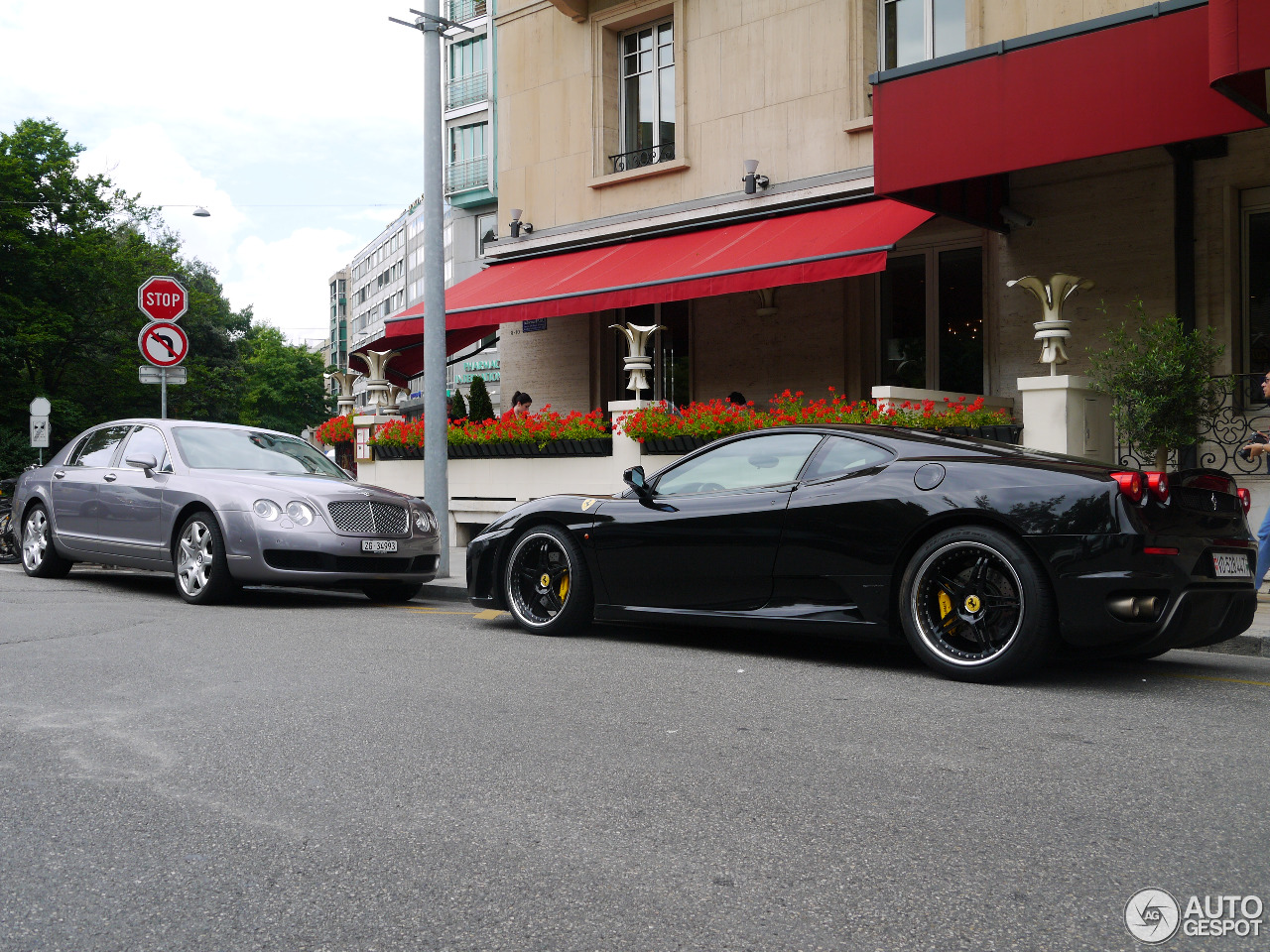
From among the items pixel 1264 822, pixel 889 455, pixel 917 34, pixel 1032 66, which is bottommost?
pixel 1264 822

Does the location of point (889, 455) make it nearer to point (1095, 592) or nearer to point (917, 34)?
point (1095, 592)

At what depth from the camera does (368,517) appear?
9.59 m

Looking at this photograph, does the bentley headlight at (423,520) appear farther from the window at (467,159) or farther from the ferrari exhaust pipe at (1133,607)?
the window at (467,159)

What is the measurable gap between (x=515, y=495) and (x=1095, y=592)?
961 centimetres

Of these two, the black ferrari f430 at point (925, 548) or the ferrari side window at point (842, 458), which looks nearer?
the black ferrari f430 at point (925, 548)

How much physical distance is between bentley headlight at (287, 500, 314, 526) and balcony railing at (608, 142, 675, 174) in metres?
8.87

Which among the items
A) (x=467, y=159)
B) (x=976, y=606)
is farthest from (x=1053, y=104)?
(x=467, y=159)

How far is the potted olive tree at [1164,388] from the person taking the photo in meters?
9.79

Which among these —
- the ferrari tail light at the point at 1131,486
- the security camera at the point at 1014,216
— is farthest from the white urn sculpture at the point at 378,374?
the ferrari tail light at the point at 1131,486

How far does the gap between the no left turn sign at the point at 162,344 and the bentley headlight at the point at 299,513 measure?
5.56 metres

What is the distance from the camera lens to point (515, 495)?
14.4 metres


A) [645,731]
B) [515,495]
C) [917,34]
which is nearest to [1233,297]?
[917,34]

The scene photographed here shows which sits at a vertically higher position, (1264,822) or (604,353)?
(604,353)

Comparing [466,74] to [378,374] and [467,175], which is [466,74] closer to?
[467,175]
